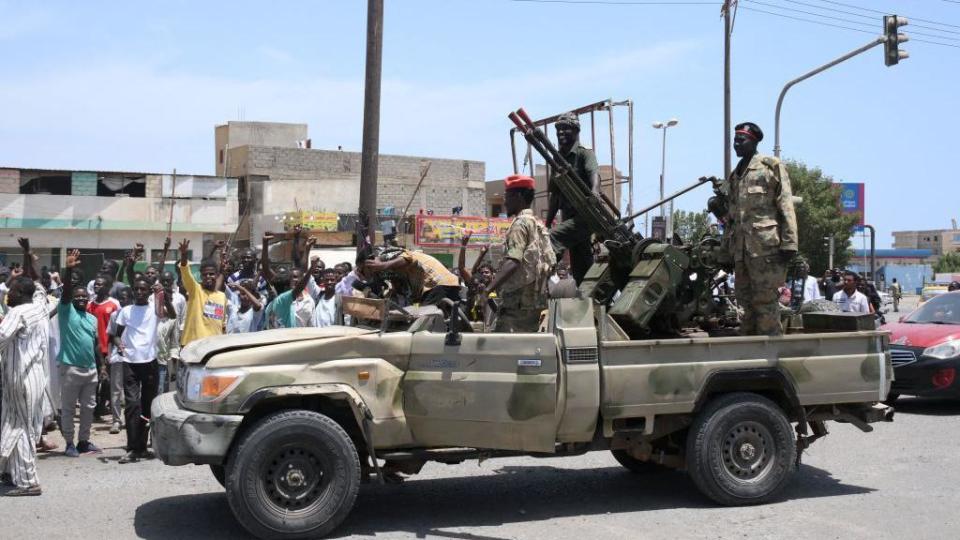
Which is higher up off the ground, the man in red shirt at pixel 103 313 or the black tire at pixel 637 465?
the man in red shirt at pixel 103 313

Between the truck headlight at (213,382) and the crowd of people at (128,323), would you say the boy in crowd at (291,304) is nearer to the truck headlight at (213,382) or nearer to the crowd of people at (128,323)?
the crowd of people at (128,323)

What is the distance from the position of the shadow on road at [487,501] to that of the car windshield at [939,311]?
4.87m

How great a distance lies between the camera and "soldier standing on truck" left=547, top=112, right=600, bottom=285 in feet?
27.8

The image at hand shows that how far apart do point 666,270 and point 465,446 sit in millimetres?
2170

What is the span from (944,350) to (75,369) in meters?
9.53

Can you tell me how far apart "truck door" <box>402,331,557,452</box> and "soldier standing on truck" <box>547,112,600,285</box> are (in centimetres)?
215

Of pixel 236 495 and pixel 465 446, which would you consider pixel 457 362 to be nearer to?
pixel 465 446

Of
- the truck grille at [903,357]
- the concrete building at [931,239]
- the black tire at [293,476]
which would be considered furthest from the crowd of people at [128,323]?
the concrete building at [931,239]

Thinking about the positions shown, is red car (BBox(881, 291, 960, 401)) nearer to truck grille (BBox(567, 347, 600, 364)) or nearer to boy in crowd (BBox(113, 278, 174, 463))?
→ truck grille (BBox(567, 347, 600, 364))

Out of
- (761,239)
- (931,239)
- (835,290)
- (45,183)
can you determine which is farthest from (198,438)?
(931,239)

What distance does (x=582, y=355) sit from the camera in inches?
261

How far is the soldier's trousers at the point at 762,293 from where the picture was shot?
7512 mm

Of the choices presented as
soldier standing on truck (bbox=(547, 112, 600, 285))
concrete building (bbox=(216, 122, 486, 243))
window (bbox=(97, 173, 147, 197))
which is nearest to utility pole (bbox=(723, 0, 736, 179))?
soldier standing on truck (bbox=(547, 112, 600, 285))

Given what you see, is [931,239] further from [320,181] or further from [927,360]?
[927,360]
